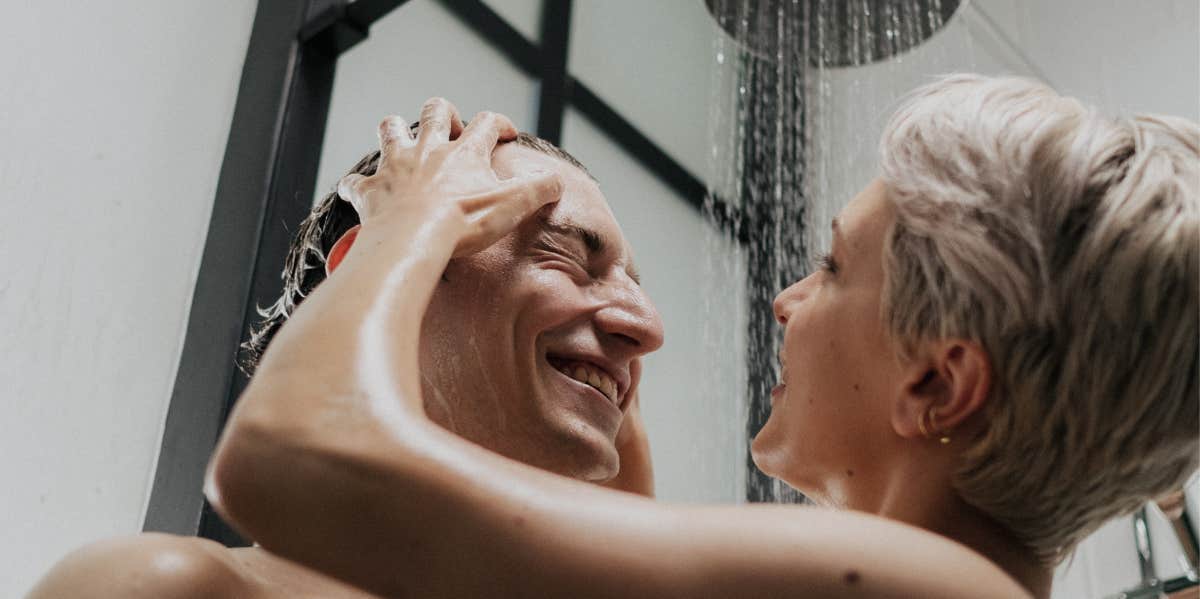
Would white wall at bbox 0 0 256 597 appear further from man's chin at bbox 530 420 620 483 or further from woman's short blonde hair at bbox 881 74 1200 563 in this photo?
woman's short blonde hair at bbox 881 74 1200 563

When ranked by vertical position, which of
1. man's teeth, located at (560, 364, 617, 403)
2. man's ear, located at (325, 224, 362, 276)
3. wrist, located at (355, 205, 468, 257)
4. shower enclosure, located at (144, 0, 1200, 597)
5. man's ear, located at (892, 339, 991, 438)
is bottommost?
man's ear, located at (892, 339, 991, 438)

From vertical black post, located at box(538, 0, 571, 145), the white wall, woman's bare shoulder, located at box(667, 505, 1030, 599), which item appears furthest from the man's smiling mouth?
vertical black post, located at box(538, 0, 571, 145)

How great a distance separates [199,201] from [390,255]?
1.29m

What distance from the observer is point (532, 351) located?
141 cm

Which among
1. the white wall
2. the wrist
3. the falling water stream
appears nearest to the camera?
the wrist

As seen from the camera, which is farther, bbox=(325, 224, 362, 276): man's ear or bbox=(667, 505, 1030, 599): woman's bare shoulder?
bbox=(325, 224, 362, 276): man's ear

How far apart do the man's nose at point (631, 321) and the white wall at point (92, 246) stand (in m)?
0.89

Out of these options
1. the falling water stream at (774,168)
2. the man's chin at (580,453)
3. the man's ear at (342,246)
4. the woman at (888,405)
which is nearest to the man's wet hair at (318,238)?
the man's ear at (342,246)

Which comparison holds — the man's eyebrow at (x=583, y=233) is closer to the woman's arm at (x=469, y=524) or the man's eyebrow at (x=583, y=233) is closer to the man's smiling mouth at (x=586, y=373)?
the man's smiling mouth at (x=586, y=373)

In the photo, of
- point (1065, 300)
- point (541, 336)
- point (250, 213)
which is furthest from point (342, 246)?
point (1065, 300)

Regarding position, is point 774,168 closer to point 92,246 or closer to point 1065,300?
point 92,246

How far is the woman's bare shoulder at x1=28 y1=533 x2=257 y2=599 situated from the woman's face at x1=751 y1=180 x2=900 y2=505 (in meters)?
0.49

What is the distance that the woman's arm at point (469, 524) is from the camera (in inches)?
29.8

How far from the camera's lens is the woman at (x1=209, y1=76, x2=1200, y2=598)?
2.52 feet
